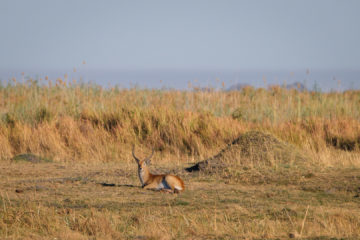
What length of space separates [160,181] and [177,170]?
232 cm

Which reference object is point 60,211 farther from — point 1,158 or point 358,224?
Result: point 1,158

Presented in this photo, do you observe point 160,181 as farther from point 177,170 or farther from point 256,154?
point 256,154

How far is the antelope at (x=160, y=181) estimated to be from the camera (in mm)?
9039

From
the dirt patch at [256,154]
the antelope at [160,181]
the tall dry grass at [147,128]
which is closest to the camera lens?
the antelope at [160,181]

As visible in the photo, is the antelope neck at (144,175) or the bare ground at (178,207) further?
the antelope neck at (144,175)

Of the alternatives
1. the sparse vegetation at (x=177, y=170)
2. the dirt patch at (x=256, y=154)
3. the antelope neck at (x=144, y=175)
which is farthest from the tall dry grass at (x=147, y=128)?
the antelope neck at (x=144, y=175)

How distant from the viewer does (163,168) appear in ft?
39.5

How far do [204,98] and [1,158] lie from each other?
8.31m

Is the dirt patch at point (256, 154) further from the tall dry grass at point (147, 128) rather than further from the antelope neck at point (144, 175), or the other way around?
the antelope neck at point (144, 175)

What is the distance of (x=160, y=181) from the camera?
921cm

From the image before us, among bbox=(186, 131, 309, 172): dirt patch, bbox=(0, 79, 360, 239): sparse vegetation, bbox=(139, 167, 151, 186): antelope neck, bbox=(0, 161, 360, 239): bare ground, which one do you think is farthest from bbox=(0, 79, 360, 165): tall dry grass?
bbox=(139, 167, 151, 186): antelope neck

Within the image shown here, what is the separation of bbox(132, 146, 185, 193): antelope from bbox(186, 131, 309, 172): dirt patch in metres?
2.06

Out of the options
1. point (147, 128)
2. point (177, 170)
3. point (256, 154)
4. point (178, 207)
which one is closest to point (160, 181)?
point (178, 207)

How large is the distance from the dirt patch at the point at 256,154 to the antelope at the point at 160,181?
2.06 meters
